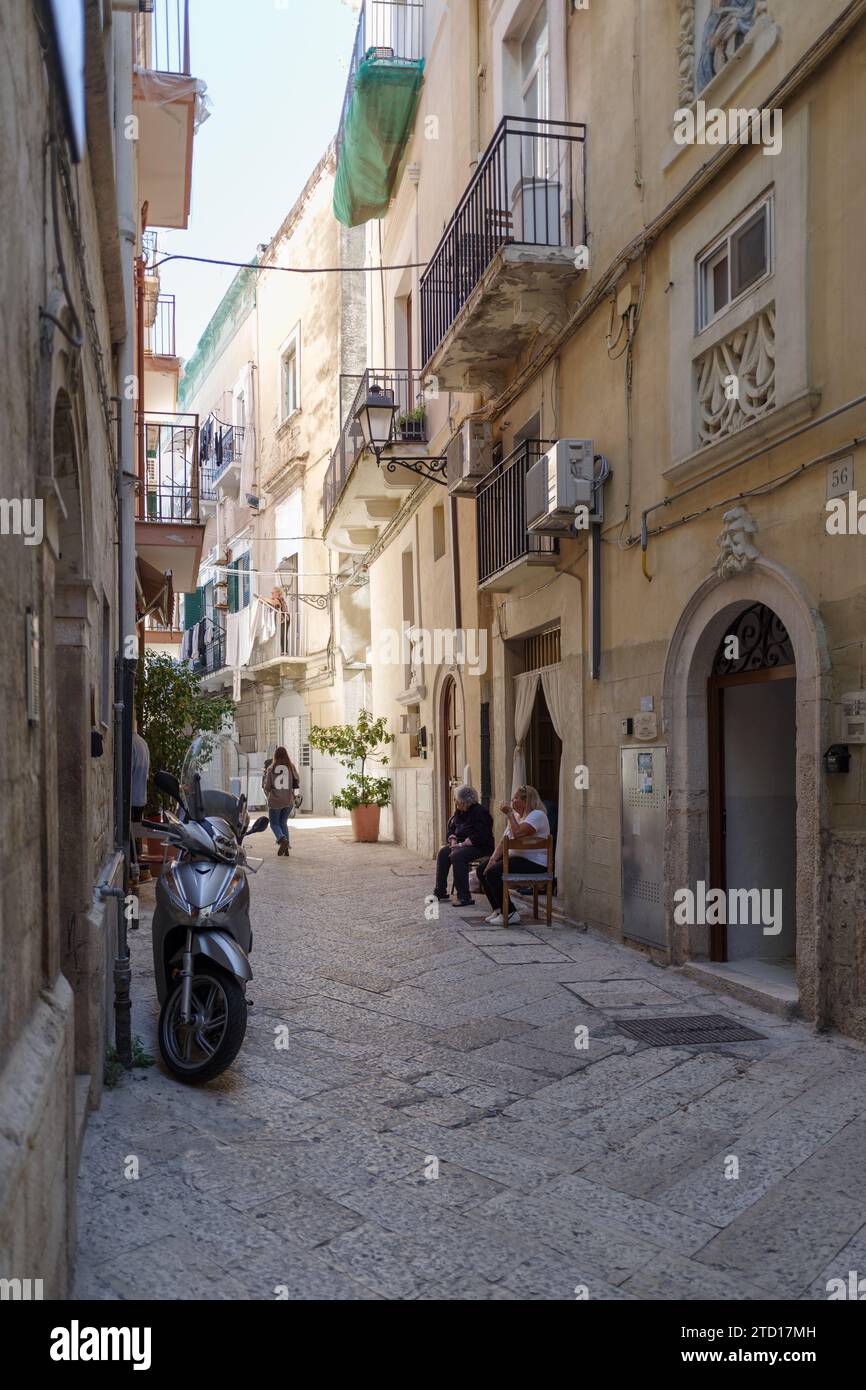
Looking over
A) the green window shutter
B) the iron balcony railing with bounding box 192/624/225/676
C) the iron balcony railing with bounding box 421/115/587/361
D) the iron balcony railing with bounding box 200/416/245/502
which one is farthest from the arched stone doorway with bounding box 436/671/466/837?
the green window shutter

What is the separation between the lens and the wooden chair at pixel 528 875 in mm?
10258

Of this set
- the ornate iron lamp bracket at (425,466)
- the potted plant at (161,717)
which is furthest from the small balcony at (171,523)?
the ornate iron lamp bracket at (425,466)

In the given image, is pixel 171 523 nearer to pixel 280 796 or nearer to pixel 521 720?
pixel 280 796

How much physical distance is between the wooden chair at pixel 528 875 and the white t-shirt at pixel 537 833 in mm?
29

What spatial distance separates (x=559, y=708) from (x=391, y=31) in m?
11.2

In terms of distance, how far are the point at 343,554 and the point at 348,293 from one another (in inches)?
212

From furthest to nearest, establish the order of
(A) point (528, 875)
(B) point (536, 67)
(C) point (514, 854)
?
(B) point (536, 67)
(C) point (514, 854)
(A) point (528, 875)

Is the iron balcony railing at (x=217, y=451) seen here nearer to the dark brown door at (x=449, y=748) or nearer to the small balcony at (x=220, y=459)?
the small balcony at (x=220, y=459)

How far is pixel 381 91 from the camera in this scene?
16.7 m

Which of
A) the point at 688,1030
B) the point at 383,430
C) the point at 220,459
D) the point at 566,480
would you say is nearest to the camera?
the point at 688,1030

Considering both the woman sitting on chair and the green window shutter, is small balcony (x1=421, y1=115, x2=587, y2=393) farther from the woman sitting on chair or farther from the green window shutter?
the green window shutter

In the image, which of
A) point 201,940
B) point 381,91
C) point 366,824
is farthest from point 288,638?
point 201,940

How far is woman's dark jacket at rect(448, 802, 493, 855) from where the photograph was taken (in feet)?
38.8

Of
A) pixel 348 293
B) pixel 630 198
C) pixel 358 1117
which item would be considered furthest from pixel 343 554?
pixel 358 1117
